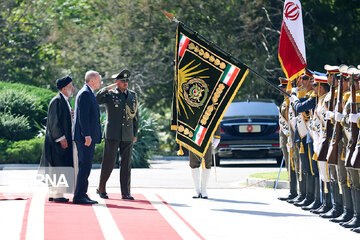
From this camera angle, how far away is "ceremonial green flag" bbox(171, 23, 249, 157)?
45.6ft

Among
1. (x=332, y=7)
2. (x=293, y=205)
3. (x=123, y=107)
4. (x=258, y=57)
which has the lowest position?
(x=293, y=205)

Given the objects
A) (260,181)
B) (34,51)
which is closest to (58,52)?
(34,51)

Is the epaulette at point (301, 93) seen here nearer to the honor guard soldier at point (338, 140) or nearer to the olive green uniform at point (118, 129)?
the honor guard soldier at point (338, 140)

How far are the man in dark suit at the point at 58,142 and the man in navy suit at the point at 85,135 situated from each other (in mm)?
156

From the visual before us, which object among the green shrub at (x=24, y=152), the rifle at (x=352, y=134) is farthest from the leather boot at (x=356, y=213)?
the green shrub at (x=24, y=152)

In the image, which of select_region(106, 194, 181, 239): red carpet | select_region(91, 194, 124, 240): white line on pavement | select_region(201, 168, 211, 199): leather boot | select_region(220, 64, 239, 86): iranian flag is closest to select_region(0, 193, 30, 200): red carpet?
select_region(91, 194, 124, 240): white line on pavement

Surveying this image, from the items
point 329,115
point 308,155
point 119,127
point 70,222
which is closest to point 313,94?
point 308,155

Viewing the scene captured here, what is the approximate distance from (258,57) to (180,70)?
18.0 meters

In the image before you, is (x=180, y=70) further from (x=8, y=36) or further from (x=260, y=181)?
(x=8, y=36)

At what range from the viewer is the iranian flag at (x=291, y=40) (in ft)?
47.5

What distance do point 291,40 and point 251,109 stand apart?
941cm

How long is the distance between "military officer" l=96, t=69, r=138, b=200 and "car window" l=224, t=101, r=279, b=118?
9.35 metres

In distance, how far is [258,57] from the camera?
104 feet

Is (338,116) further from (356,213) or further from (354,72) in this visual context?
(356,213)
